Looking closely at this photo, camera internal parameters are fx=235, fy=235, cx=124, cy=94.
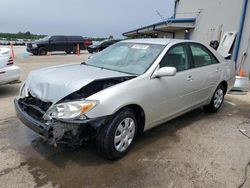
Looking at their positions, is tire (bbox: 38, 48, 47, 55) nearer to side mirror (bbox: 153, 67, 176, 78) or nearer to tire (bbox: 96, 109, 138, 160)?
side mirror (bbox: 153, 67, 176, 78)

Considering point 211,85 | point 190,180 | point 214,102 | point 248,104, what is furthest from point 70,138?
point 248,104

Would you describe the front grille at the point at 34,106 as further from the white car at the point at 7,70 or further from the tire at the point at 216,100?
the tire at the point at 216,100

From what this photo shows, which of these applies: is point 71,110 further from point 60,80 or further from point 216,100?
point 216,100

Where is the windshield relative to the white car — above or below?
above

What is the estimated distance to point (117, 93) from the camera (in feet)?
9.27

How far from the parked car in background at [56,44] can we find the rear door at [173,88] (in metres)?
17.5

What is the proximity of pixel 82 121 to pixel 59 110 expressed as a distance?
0.31 meters

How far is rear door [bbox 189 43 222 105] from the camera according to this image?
4.15m

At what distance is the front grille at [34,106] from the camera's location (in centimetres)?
290

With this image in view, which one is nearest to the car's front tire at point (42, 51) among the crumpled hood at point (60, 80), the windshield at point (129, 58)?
the windshield at point (129, 58)

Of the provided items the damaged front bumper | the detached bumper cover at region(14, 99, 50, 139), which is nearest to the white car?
the detached bumper cover at region(14, 99, 50, 139)

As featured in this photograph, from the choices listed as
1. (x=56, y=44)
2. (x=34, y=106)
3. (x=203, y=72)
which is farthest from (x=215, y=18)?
(x=56, y=44)

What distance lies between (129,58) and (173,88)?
85cm

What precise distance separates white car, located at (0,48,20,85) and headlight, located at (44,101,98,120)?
11.8 feet
